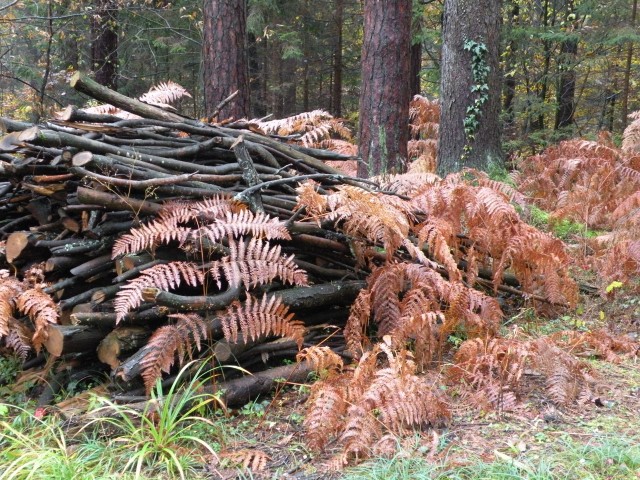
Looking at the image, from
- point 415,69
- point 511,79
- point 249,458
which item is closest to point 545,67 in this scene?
point 511,79

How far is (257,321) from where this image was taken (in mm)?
3057

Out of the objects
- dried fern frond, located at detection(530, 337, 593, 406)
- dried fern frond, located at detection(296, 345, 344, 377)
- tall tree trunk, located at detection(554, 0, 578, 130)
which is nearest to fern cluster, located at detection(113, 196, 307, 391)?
dried fern frond, located at detection(296, 345, 344, 377)

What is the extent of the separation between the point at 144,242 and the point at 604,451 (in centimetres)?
256

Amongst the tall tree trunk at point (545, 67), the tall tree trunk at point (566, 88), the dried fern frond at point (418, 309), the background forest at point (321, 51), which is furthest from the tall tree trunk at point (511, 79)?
the dried fern frond at point (418, 309)

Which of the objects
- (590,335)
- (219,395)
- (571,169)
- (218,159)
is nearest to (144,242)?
(219,395)

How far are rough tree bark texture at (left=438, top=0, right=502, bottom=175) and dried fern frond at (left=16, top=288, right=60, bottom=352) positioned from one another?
5470mm

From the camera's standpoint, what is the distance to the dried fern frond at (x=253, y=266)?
122 inches

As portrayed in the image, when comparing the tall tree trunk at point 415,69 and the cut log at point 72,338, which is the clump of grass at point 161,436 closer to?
the cut log at point 72,338

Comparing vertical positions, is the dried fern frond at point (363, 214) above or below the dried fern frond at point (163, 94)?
below

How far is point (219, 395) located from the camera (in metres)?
3.07

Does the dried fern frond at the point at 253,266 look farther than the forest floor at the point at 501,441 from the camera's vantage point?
Yes

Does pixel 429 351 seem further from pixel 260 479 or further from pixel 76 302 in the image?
pixel 76 302

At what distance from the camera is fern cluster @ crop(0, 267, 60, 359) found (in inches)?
125

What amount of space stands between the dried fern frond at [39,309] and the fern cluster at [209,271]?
40cm
